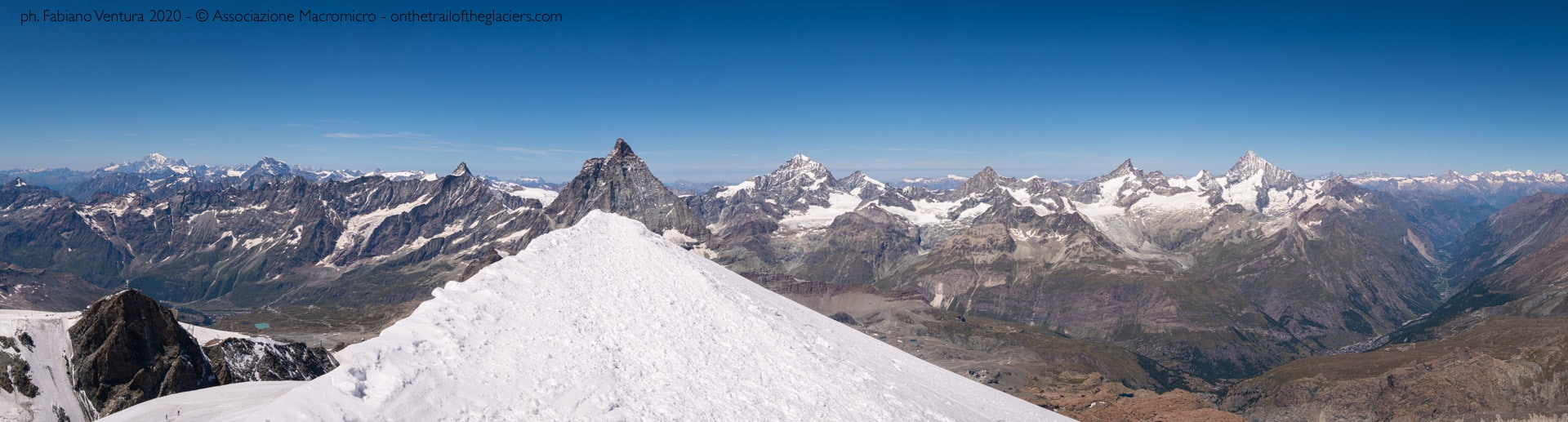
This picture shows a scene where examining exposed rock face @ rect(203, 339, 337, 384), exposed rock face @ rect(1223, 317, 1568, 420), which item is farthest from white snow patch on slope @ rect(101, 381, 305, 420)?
exposed rock face @ rect(1223, 317, 1568, 420)

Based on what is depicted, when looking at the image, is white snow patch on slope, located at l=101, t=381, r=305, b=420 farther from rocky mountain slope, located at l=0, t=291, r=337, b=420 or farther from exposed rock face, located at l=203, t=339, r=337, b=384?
exposed rock face, located at l=203, t=339, r=337, b=384

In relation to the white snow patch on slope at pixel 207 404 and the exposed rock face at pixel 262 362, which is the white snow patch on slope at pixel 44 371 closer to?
the exposed rock face at pixel 262 362

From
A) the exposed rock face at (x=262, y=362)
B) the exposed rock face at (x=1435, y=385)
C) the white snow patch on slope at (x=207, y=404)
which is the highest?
the white snow patch on slope at (x=207, y=404)

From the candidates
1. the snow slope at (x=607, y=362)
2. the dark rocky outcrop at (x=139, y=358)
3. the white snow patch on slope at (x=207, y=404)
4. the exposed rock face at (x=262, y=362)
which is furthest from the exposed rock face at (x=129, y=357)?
the snow slope at (x=607, y=362)

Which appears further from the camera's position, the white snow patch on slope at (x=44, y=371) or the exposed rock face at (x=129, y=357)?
the exposed rock face at (x=129, y=357)

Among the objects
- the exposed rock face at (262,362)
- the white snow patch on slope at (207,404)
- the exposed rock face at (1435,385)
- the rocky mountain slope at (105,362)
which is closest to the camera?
the white snow patch on slope at (207,404)

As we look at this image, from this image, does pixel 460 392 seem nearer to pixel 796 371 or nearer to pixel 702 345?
pixel 702 345

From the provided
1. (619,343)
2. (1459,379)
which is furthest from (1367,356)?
(619,343)

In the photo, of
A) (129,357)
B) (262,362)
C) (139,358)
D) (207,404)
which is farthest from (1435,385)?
(129,357)
